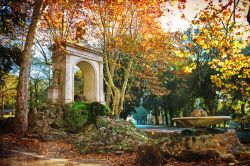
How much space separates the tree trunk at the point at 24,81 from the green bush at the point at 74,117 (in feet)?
8.76

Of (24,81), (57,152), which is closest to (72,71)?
(24,81)

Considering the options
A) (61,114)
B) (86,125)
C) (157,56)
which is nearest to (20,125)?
(61,114)

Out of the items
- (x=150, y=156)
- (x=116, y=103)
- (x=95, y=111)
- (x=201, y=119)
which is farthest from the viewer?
(x=116, y=103)

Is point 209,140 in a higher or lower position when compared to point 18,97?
lower

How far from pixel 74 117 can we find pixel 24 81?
148 inches

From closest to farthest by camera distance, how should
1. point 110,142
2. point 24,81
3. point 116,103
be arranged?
point 110,142 < point 24,81 < point 116,103

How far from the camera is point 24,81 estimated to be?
1352 cm

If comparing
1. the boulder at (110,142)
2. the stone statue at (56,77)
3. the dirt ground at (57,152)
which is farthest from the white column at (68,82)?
the boulder at (110,142)

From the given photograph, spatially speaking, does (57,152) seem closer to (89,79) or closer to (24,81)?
(24,81)

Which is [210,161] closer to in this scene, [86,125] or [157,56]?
[86,125]

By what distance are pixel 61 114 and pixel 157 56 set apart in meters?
11.1

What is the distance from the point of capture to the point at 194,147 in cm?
729

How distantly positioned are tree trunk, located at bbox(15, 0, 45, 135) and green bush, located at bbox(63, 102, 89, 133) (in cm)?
267

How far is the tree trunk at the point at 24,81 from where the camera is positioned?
13.1 meters
